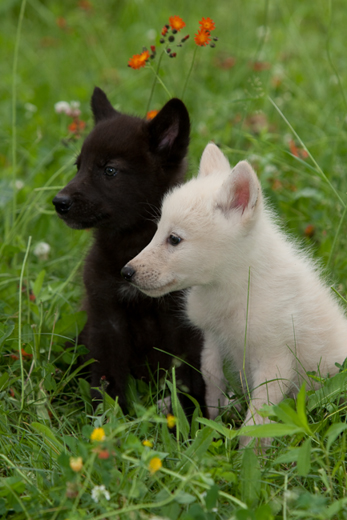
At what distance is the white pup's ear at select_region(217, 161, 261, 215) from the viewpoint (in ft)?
7.92

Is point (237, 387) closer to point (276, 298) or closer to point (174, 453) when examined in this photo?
point (276, 298)

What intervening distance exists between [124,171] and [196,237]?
62 cm

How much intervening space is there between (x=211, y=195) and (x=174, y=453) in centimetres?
103

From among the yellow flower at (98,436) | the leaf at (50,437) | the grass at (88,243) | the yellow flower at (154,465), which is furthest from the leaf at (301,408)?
the leaf at (50,437)

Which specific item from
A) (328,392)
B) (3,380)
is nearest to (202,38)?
(328,392)

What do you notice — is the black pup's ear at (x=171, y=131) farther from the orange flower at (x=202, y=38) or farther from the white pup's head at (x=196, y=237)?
the white pup's head at (x=196, y=237)

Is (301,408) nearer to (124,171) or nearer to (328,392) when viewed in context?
(328,392)

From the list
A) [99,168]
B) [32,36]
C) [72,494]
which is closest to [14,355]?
[99,168]

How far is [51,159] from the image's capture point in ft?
15.7

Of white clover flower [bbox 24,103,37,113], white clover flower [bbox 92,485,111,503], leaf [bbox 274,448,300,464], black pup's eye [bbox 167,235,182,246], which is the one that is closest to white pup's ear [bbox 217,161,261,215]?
black pup's eye [bbox 167,235,182,246]

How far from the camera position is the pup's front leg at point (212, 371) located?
291 cm

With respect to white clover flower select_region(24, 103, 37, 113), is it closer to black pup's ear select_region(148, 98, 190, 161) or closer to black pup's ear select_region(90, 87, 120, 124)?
black pup's ear select_region(90, 87, 120, 124)

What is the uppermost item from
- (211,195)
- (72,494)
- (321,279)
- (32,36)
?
(211,195)

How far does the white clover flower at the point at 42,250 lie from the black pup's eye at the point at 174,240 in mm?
1512
